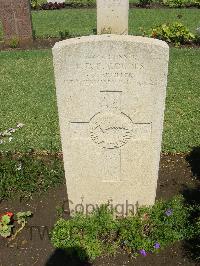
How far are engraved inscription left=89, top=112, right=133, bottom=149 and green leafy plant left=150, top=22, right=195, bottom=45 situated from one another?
7905 millimetres

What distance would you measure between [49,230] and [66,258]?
1.49 feet

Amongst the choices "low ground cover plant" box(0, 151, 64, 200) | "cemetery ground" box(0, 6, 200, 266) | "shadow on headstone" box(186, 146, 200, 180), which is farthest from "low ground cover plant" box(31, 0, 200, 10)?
"low ground cover plant" box(0, 151, 64, 200)

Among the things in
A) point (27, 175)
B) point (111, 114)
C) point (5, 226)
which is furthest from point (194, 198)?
point (5, 226)

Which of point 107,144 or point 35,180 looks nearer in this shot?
point 107,144

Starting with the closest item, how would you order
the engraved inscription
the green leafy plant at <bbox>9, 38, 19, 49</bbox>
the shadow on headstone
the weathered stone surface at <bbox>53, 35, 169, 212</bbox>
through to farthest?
the weathered stone surface at <bbox>53, 35, 169, 212</bbox>
the engraved inscription
the shadow on headstone
the green leafy plant at <bbox>9, 38, 19, 49</bbox>

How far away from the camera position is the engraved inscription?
11.7 feet

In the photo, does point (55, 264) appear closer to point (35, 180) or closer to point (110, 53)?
point (35, 180)

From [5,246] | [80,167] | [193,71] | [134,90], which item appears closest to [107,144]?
[80,167]

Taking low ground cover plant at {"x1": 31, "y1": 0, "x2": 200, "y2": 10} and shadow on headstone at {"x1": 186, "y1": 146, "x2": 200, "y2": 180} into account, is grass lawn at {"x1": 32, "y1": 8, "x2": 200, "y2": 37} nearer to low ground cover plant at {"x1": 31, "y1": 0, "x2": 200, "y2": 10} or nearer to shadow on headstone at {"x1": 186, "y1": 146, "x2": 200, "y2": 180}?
low ground cover plant at {"x1": 31, "y1": 0, "x2": 200, "y2": 10}

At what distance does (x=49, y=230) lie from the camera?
14.0 ft

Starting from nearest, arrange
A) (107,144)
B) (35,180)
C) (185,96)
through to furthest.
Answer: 1. (107,144)
2. (35,180)
3. (185,96)

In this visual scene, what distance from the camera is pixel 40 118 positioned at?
713cm

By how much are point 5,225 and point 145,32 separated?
8.89m

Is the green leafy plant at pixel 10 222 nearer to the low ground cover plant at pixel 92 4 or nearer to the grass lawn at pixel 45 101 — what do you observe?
the grass lawn at pixel 45 101
